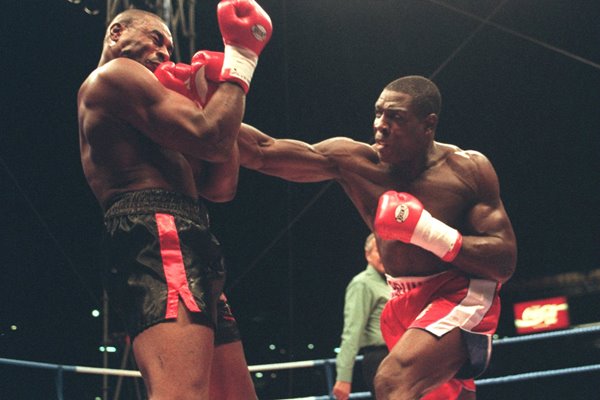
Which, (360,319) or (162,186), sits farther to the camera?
(360,319)

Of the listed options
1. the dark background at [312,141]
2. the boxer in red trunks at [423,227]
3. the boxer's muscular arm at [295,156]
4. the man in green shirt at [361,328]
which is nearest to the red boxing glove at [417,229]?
the boxer in red trunks at [423,227]

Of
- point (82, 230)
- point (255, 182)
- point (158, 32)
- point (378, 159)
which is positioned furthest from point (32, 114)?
point (158, 32)

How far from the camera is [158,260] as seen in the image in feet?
5.41

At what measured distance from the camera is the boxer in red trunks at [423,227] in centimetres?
243

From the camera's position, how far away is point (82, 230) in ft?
26.6

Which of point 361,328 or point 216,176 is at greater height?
point 216,176

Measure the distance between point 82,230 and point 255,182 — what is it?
2.52 metres

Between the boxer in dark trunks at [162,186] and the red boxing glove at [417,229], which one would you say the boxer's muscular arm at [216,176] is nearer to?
the boxer in dark trunks at [162,186]

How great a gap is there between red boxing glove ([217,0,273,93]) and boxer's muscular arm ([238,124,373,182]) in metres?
0.70

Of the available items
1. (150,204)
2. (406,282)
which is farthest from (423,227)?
(150,204)

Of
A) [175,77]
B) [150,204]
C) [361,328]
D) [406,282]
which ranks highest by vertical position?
[175,77]

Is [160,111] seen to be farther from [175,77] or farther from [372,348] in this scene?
[372,348]

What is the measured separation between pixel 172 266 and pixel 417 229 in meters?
1.06

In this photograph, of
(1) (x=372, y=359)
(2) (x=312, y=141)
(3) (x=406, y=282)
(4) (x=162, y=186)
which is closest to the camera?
(4) (x=162, y=186)
